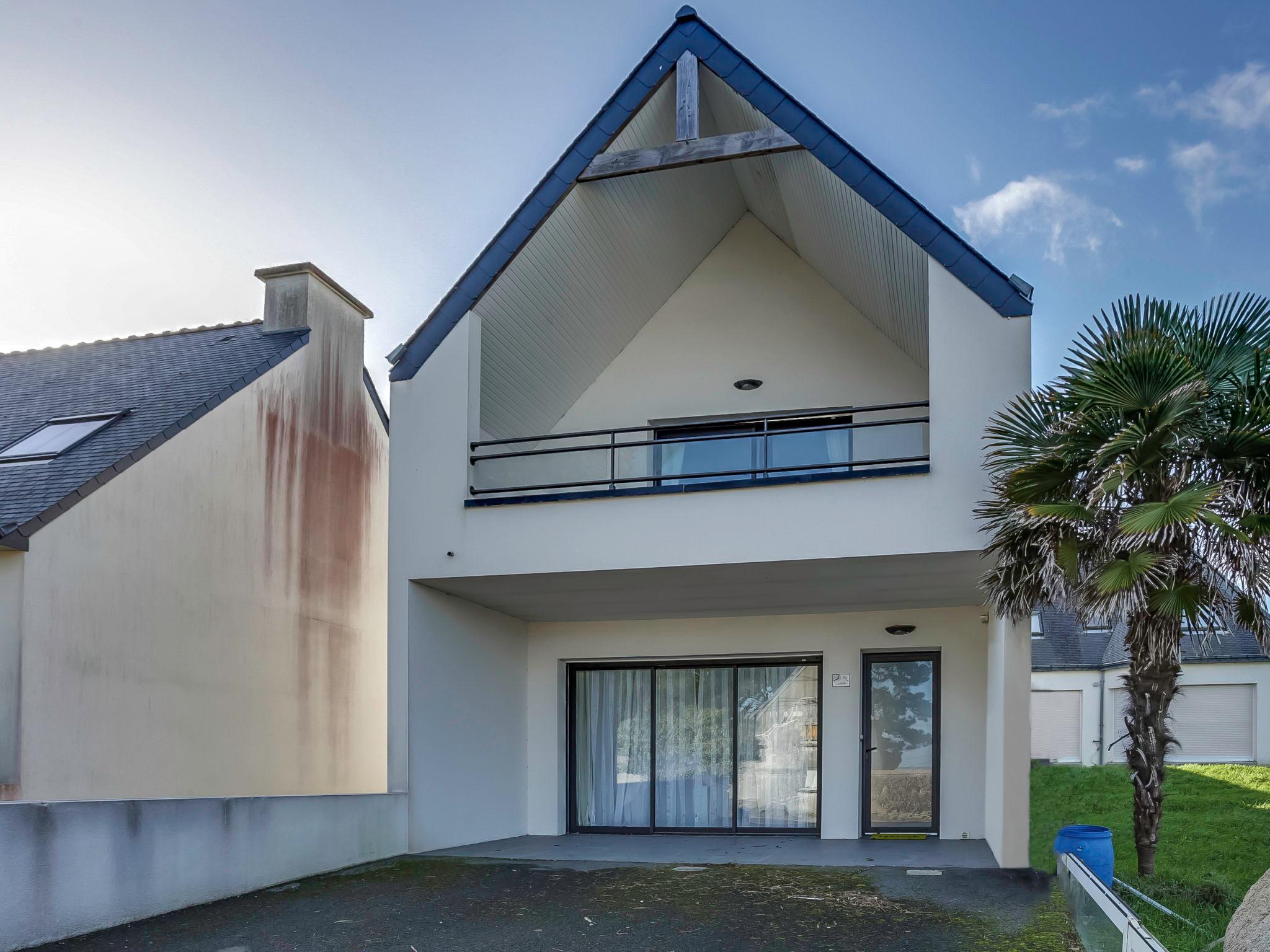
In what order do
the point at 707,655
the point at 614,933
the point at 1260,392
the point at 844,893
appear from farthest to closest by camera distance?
1. the point at 707,655
2. the point at 844,893
3. the point at 1260,392
4. the point at 614,933

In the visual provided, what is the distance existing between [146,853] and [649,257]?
786 centimetres

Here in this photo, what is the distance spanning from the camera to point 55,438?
11.0m

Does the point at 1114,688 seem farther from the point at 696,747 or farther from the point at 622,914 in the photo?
the point at 622,914

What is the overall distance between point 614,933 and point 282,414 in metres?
8.58

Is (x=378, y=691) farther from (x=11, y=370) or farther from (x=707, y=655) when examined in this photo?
(x=11, y=370)

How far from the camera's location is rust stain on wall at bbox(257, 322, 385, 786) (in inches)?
508

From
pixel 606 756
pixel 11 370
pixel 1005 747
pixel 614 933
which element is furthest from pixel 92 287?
pixel 1005 747

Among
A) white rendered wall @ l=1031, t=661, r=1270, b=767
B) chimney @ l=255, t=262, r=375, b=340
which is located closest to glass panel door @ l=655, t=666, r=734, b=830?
chimney @ l=255, t=262, r=375, b=340

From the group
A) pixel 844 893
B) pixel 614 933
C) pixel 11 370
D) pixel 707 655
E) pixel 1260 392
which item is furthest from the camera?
pixel 11 370

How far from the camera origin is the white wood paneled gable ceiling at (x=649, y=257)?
10242 mm

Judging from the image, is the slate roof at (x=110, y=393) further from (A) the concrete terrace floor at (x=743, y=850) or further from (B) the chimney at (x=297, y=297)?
(A) the concrete terrace floor at (x=743, y=850)

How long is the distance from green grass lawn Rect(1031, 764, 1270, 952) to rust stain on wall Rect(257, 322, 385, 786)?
28.9 ft

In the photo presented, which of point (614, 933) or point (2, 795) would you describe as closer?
point (614, 933)

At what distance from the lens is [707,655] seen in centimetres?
1242
